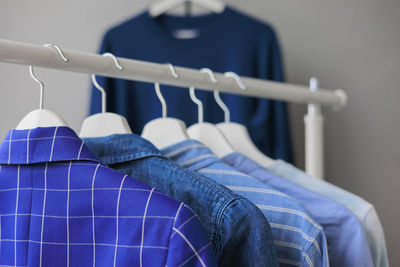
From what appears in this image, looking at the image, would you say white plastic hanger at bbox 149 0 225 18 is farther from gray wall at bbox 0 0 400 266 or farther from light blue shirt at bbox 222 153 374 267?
light blue shirt at bbox 222 153 374 267

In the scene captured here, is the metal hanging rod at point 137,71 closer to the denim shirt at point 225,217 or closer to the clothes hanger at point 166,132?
the clothes hanger at point 166,132

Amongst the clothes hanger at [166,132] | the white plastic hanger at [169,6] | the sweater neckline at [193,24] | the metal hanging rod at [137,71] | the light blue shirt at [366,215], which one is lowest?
the light blue shirt at [366,215]

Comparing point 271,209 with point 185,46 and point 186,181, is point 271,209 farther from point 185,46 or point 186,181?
point 185,46

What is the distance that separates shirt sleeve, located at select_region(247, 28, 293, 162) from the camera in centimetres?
128

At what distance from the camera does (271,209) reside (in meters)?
0.63

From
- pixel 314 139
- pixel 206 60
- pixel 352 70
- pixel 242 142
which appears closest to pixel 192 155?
pixel 242 142

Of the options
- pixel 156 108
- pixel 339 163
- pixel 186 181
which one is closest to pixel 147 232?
pixel 186 181

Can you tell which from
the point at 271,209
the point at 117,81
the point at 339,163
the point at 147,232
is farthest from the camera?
the point at 339,163

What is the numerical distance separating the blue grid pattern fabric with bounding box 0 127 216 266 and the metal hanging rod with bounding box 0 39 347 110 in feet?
0.31

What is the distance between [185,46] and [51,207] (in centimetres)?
85

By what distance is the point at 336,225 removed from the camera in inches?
27.6

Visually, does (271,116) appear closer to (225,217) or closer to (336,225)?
(336,225)

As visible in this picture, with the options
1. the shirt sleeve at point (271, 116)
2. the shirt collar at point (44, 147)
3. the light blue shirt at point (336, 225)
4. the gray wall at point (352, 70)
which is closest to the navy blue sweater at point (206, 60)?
the shirt sleeve at point (271, 116)

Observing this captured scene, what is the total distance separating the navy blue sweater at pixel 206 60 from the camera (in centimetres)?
125
